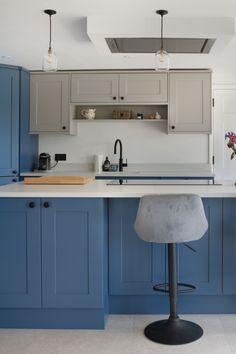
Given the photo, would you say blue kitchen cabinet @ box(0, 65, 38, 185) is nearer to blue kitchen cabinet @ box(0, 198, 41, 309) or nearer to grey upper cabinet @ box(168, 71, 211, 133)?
grey upper cabinet @ box(168, 71, 211, 133)

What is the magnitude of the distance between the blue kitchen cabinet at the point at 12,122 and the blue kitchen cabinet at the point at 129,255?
228 centimetres

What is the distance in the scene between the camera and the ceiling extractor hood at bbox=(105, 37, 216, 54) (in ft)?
10.6

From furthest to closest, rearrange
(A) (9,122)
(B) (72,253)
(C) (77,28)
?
1. (A) (9,122)
2. (C) (77,28)
3. (B) (72,253)

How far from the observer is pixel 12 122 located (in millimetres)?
4586

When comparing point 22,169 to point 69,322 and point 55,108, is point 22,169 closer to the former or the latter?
point 55,108

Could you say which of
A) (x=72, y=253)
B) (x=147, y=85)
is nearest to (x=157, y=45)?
(x=147, y=85)

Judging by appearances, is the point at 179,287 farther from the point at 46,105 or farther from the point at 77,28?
the point at 46,105

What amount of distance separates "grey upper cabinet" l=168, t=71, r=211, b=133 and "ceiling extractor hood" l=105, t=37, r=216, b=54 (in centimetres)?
121

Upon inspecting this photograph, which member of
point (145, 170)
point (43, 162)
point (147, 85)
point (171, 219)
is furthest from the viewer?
point (145, 170)

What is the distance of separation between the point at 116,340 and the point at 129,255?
A: 0.55 m

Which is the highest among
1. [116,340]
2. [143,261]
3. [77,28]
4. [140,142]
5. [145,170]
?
[77,28]

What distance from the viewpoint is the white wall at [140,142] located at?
17.1 ft

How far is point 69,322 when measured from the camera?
8.31 ft

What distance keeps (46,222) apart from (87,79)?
2.81m
